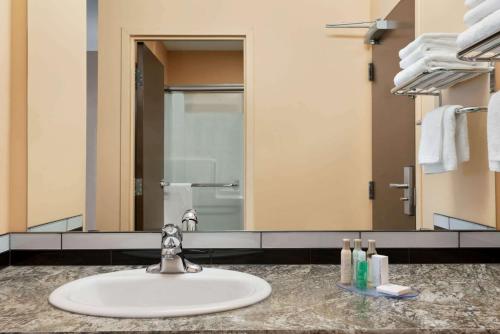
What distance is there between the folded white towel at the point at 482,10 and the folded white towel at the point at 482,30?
2.0 inches

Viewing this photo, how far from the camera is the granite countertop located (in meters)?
0.89

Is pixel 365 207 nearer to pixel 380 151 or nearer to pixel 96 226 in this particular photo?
pixel 380 151

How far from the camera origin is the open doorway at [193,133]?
149cm

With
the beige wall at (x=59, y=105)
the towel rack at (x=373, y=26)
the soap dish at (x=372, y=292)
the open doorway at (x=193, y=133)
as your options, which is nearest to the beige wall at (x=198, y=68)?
the open doorway at (x=193, y=133)

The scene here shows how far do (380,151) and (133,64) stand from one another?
90 cm

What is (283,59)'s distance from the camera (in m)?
1.53

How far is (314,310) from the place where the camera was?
1.00 metres

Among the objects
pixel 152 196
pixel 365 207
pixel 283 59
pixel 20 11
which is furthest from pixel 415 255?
pixel 20 11

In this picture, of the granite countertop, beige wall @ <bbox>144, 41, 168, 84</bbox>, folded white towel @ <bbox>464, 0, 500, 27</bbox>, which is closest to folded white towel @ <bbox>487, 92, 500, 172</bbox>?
folded white towel @ <bbox>464, 0, 500, 27</bbox>

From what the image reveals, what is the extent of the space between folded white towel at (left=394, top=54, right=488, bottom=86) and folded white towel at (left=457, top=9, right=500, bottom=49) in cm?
15

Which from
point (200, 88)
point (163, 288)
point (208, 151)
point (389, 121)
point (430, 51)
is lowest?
point (163, 288)

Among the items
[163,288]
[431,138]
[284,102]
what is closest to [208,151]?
[284,102]

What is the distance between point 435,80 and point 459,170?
0.32 meters

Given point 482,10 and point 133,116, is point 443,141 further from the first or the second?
point 133,116
